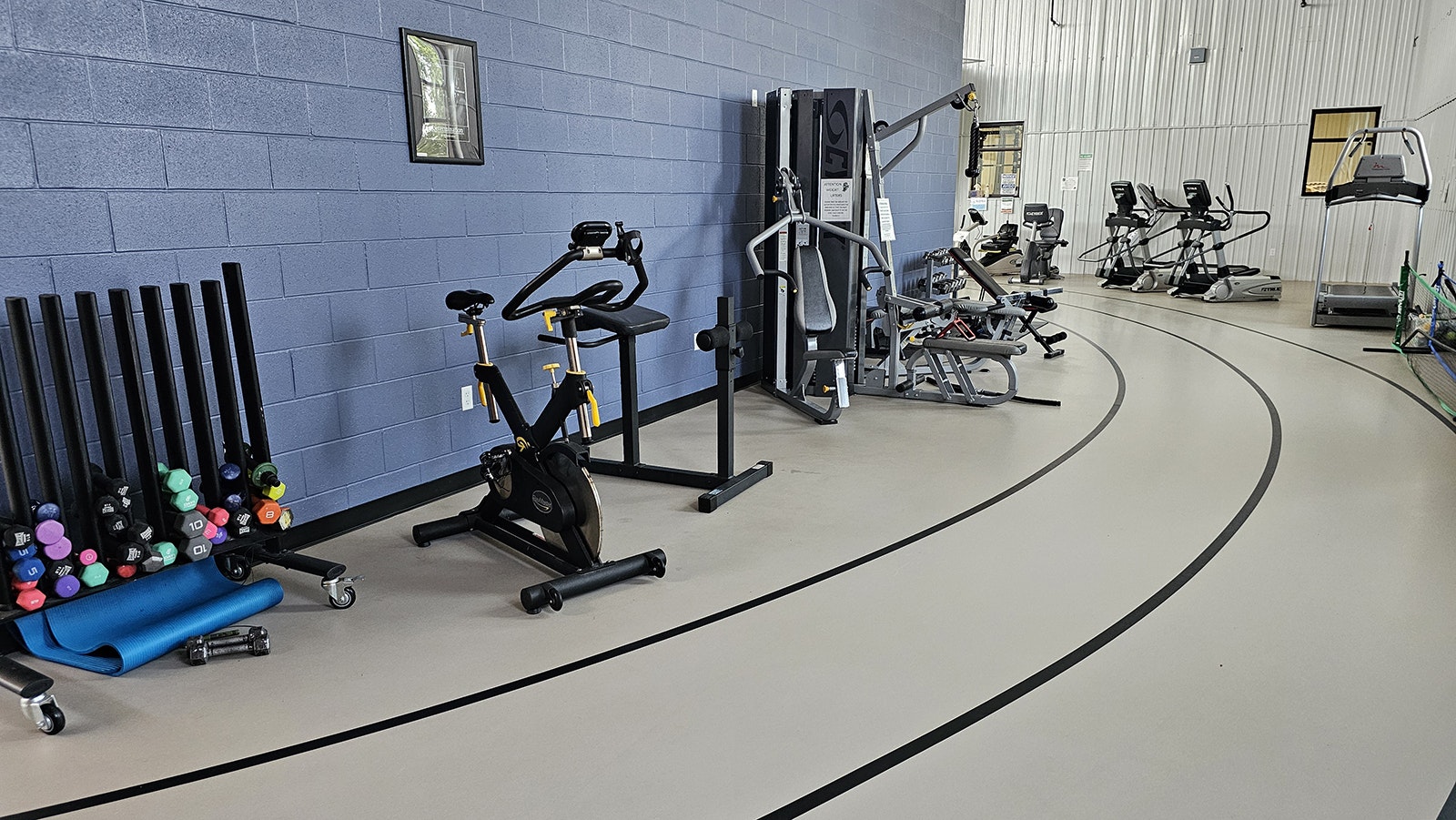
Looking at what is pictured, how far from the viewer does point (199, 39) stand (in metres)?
3.19

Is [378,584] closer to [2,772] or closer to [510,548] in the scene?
[510,548]

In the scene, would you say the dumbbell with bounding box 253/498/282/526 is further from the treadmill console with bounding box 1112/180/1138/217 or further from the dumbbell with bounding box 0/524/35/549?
the treadmill console with bounding box 1112/180/1138/217

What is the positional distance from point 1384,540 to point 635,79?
14.0 ft

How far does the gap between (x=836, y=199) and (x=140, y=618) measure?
465 cm

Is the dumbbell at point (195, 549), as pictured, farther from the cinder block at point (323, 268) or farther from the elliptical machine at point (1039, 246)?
the elliptical machine at point (1039, 246)

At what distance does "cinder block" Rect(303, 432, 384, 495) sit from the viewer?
3.74 meters

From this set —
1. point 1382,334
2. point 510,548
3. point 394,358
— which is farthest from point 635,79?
point 1382,334

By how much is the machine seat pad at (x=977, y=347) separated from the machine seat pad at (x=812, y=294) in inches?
30.0

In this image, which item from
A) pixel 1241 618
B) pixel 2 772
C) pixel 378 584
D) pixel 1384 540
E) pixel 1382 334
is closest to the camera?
pixel 2 772

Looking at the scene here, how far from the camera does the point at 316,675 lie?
2.75 metres

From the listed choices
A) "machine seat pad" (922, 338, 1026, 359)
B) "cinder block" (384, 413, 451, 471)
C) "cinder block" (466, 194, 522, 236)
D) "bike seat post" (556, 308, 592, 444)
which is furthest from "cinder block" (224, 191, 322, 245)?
"machine seat pad" (922, 338, 1026, 359)

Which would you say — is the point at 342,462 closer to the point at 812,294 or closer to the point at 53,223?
the point at 53,223

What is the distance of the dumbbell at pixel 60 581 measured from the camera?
8.84 ft

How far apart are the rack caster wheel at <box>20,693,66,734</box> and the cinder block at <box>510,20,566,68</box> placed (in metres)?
3.25
